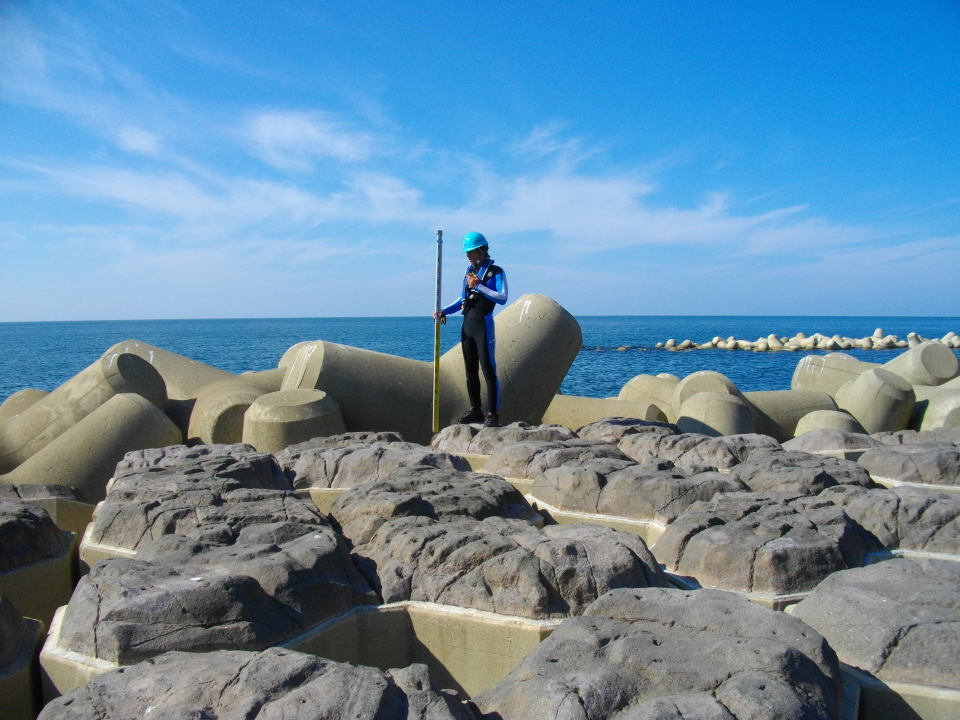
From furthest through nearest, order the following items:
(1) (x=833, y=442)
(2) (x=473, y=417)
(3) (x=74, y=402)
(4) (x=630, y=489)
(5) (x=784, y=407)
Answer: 1. (5) (x=784, y=407)
2. (3) (x=74, y=402)
3. (2) (x=473, y=417)
4. (1) (x=833, y=442)
5. (4) (x=630, y=489)

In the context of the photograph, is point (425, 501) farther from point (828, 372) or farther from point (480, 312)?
point (828, 372)

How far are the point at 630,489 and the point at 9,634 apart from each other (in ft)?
9.17

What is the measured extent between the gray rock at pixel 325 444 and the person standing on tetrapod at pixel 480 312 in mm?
969

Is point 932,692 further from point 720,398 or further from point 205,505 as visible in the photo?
point 720,398

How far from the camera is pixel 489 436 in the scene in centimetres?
550

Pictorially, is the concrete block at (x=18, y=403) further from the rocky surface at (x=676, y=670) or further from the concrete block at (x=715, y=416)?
the rocky surface at (x=676, y=670)

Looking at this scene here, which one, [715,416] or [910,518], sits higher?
[910,518]

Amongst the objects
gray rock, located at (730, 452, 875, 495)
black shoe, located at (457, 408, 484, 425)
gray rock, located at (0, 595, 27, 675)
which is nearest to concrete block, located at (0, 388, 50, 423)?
black shoe, located at (457, 408, 484, 425)

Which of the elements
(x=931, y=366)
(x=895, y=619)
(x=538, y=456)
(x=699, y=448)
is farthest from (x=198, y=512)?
(x=931, y=366)

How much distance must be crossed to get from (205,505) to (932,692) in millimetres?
2986

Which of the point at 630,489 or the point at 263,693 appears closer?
the point at 263,693

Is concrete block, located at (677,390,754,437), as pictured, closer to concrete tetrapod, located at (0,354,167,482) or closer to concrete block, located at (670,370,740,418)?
concrete block, located at (670,370,740,418)

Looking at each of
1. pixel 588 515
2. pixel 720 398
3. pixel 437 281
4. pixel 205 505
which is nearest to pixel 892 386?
pixel 720 398

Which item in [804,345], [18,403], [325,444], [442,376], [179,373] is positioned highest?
[442,376]
